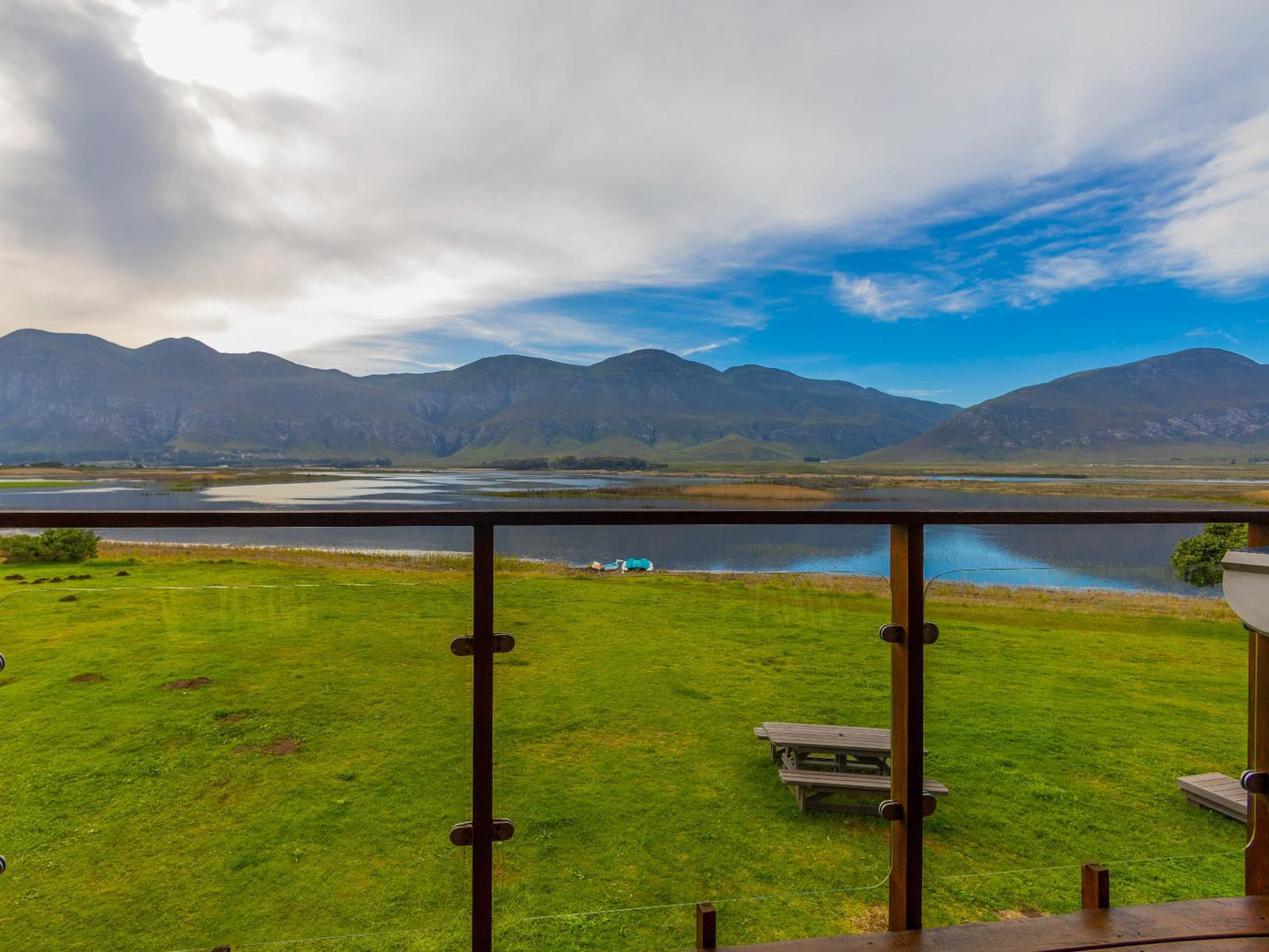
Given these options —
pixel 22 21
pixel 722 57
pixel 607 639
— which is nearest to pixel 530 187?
pixel 722 57

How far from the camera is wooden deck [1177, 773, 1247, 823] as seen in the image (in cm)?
189

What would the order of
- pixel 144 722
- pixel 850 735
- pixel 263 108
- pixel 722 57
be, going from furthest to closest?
pixel 722 57 → pixel 263 108 → pixel 850 735 → pixel 144 722

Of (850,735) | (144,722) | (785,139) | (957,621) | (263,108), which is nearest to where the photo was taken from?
(144,722)

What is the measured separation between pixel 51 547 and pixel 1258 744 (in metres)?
→ 3.67

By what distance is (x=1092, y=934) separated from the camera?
1.53 meters

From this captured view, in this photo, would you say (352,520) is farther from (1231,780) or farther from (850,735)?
(1231,780)

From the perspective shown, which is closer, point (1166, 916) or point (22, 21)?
point (1166, 916)

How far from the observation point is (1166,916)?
1.59m

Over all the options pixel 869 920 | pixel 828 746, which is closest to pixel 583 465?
pixel 828 746

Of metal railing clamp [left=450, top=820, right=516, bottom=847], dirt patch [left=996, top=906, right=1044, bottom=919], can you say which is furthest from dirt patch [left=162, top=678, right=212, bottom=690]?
dirt patch [left=996, top=906, right=1044, bottom=919]

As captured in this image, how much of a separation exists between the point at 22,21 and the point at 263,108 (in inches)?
308

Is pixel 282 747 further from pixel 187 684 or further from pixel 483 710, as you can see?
pixel 483 710

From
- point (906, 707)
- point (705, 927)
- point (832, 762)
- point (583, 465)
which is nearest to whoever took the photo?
point (705, 927)

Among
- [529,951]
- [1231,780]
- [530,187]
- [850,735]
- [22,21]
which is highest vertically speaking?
[530,187]
